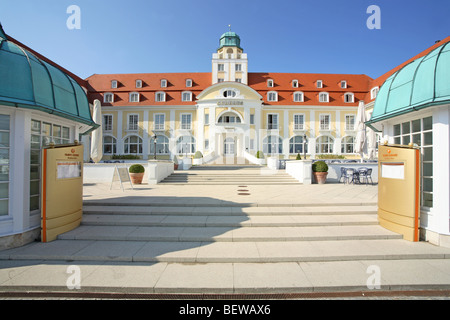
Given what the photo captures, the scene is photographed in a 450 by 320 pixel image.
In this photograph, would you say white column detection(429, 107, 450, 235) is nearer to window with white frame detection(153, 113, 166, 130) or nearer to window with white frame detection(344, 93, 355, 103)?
window with white frame detection(153, 113, 166, 130)

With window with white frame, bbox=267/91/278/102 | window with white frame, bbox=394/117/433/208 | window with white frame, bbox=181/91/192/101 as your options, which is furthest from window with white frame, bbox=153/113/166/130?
window with white frame, bbox=394/117/433/208

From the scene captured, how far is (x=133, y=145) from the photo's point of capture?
32.1 m

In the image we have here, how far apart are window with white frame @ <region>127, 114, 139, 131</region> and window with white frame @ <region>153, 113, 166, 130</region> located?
278cm

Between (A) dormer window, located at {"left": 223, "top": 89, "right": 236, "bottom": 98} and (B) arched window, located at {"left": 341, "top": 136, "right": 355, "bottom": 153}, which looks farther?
(B) arched window, located at {"left": 341, "top": 136, "right": 355, "bottom": 153}

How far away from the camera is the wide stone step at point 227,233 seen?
518 centimetres

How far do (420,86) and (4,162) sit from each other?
983cm

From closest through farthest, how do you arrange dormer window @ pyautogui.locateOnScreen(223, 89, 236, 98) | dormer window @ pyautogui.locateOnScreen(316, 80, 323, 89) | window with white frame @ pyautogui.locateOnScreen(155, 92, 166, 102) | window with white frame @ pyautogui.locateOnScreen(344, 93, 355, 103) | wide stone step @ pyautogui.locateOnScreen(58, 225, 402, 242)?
wide stone step @ pyautogui.locateOnScreen(58, 225, 402, 242), dormer window @ pyautogui.locateOnScreen(223, 89, 236, 98), window with white frame @ pyautogui.locateOnScreen(344, 93, 355, 103), window with white frame @ pyautogui.locateOnScreen(155, 92, 166, 102), dormer window @ pyautogui.locateOnScreen(316, 80, 323, 89)

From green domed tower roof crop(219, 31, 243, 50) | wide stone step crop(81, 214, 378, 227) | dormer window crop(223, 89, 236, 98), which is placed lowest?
wide stone step crop(81, 214, 378, 227)

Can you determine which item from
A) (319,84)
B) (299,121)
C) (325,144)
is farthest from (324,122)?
(319,84)

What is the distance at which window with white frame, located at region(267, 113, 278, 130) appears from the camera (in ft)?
103

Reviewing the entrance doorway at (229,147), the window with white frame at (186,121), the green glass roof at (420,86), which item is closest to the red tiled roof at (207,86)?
the window with white frame at (186,121)

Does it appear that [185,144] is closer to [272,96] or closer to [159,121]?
[159,121]

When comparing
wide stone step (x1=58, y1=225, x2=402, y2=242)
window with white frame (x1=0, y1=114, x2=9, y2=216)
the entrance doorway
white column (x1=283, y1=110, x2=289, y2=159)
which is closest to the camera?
window with white frame (x1=0, y1=114, x2=9, y2=216)

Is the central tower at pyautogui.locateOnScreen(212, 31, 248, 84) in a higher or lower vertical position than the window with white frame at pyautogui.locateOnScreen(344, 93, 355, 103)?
higher
